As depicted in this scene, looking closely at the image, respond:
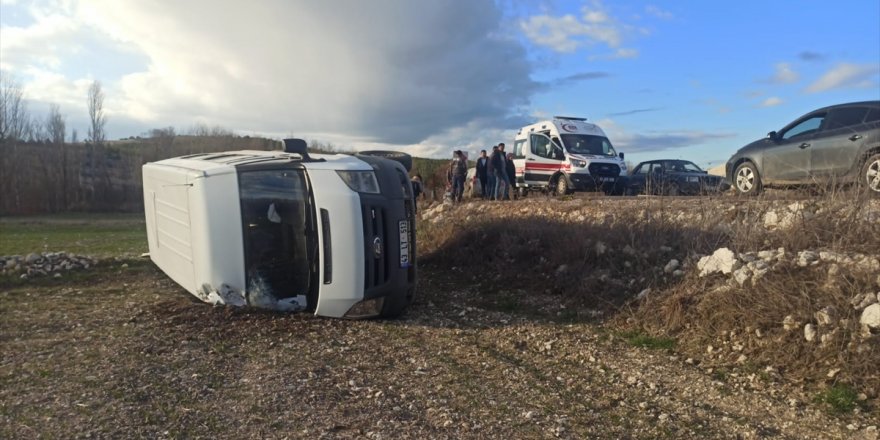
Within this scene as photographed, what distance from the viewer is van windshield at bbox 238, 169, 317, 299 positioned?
22.6 feet

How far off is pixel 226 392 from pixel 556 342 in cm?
344

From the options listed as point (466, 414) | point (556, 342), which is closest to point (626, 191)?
point (556, 342)

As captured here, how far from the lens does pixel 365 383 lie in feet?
16.9

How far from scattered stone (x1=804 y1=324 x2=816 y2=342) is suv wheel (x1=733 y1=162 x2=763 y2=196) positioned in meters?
6.30

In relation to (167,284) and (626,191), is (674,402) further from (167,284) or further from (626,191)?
(626,191)

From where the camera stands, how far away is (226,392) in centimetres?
493

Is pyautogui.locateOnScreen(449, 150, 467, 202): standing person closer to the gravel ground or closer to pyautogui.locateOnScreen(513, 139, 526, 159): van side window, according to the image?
pyautogui.locateOnScreen(513, 139, 526, 159): van side window

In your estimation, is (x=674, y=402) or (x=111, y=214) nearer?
(x=674, y=402)

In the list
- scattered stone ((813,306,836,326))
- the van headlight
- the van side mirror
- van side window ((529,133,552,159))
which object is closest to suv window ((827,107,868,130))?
scattered stone ((813,306,836,326))

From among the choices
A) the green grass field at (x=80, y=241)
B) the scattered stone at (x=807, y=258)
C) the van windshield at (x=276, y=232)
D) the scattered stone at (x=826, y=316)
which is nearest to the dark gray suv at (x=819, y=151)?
the scattered stone at (x=807, y=258)

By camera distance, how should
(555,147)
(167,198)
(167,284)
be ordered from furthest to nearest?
1. (555,147)
2. (167,284)
3. (167,198)

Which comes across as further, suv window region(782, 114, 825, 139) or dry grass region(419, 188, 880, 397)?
suv window region(782, 114, 825, 139)

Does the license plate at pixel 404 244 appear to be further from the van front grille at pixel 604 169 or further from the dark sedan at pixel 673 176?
the van front grille at pixel 604 169

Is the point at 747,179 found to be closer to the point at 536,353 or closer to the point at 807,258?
the point at 807,258
